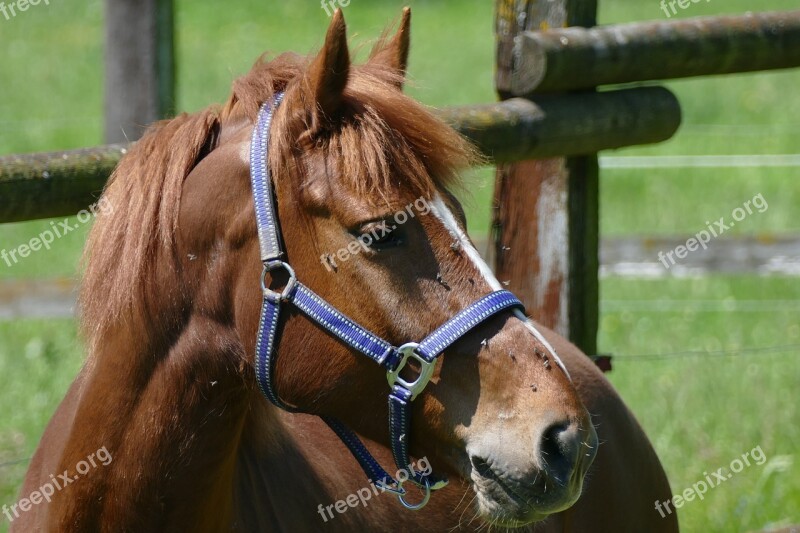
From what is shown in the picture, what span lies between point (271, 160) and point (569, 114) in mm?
1604

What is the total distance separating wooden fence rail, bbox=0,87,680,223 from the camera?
2.74 m

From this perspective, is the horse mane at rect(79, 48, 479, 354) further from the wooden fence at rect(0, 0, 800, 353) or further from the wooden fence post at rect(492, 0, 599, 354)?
the wooden fence post at rect(492, 0, 599, 354)

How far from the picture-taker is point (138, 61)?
560cm

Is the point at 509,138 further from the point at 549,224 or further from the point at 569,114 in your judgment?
the point at 549,224

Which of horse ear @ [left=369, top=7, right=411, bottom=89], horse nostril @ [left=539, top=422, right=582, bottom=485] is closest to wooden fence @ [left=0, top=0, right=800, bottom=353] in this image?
horse ear @ [left=369, top=7, right=411, bottom=89]

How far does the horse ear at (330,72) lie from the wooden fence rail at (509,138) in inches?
37.7

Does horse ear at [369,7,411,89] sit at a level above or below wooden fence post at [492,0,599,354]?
above

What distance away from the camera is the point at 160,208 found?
7.19 ft

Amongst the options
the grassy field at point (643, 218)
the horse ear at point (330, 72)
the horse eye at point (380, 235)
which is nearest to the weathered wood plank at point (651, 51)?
the grassy field at point (643, 218)

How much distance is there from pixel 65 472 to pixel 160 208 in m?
0.63

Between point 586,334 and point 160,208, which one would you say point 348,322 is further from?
point 586,334

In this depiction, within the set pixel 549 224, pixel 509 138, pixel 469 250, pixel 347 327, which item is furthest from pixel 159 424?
pixel 549 224

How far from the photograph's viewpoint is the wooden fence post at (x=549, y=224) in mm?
3562

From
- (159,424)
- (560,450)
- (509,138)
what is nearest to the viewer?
(560,450)
